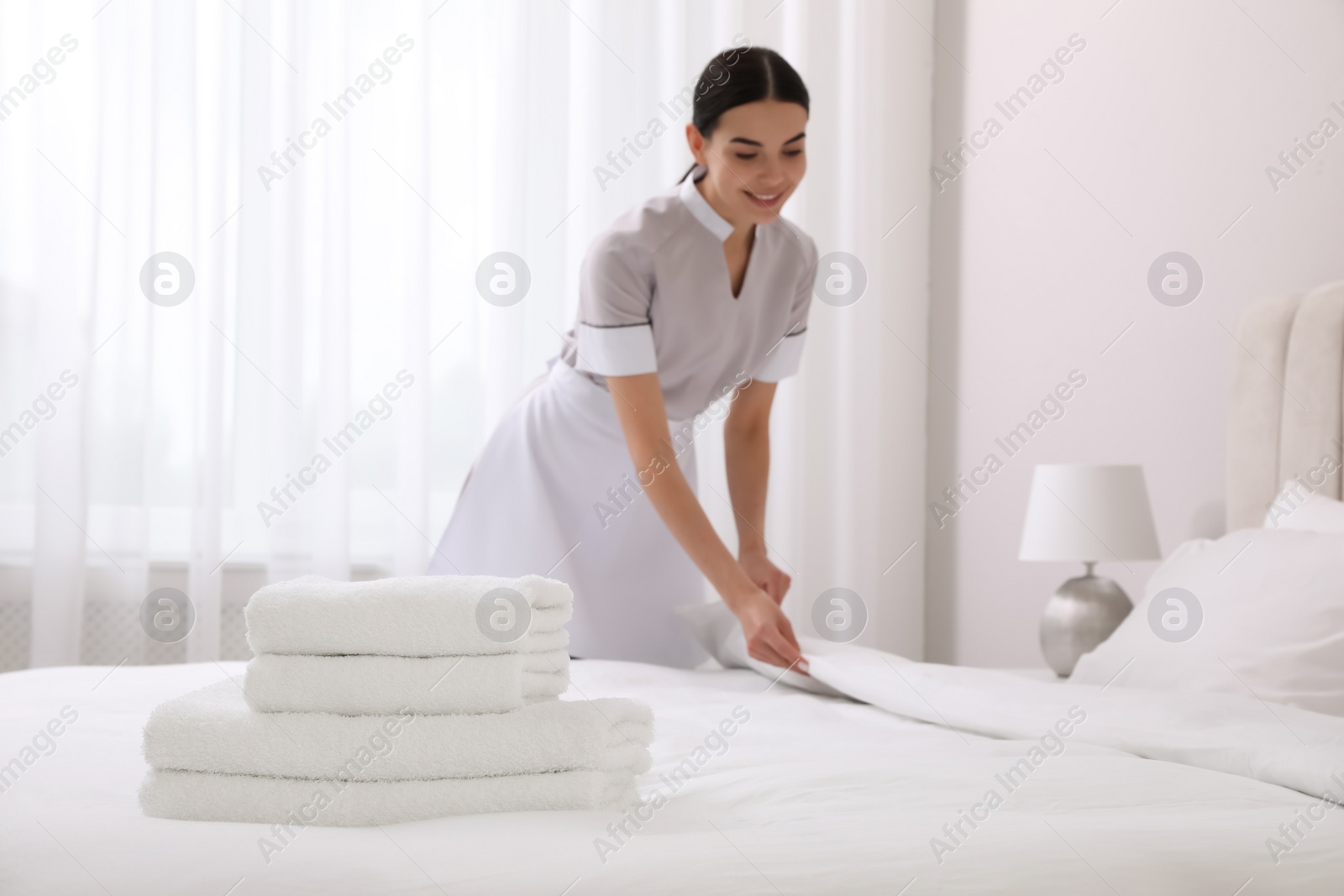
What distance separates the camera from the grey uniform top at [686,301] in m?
1.75

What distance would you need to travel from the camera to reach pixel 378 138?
2980mm

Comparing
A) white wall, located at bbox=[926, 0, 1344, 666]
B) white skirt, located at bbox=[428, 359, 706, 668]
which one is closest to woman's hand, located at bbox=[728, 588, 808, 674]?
white skirt, located at bbox=[428, 359, 706, 668]

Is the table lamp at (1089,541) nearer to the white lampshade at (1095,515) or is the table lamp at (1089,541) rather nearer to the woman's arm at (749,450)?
the white lampshade at (1095,515)

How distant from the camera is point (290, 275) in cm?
287

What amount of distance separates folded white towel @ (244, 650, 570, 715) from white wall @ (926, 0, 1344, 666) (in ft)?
5.95

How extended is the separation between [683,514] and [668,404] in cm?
29

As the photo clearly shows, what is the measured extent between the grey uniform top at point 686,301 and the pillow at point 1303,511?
2.73 ft

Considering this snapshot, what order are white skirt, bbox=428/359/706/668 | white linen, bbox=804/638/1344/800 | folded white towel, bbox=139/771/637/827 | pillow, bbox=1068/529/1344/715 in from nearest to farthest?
→ folded white towel, bbox=139/771/637/827
white linen, bbox=804/638/1344/800
pillow, bbox=1068/529/1344/715
white skirt, bbox=428/359/706/668

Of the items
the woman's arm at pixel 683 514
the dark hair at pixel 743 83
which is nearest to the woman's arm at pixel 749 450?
the woman's arm at pixel 683 514

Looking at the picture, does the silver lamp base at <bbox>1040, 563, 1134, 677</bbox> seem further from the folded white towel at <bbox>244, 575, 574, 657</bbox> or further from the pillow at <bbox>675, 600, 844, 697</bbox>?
the folded white towel at <bbox>244, 575, 574, 657</bbox>

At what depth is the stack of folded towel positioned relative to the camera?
78cm

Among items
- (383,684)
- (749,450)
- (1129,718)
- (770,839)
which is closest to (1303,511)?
(1129,718)

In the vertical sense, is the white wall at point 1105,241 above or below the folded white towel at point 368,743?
above

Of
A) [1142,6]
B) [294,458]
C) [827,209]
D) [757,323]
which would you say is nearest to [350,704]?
[757,323]
